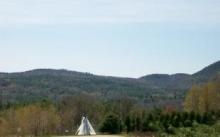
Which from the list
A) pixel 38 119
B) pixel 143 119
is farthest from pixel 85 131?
pixel 38 119

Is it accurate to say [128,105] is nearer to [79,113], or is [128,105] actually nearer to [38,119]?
[79,113]

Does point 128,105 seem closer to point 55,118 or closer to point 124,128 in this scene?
point 55,118

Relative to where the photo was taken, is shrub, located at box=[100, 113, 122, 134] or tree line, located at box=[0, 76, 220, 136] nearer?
shrub, located at box=[100, 113, 122, 134]

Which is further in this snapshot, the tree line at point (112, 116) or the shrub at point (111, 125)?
the tree line at point (112, 116)

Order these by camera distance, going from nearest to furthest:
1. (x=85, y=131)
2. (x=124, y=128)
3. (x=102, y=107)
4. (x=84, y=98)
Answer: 1. (x=85, y=131)
2. (x=124, y=128)
3. (x=102, y=107)
4. (x=84, y=98)

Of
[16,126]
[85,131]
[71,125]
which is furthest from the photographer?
[71,125]

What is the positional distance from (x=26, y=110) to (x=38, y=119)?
192 centimetres

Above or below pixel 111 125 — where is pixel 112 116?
above

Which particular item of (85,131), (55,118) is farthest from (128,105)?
(85,131)

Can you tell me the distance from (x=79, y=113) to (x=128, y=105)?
23.5 feet

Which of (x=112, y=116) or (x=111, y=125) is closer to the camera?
(x=111, y=125)

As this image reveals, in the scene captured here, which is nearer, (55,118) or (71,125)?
(55,118)

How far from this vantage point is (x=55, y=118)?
228 ft

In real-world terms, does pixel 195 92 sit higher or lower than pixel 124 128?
higher
